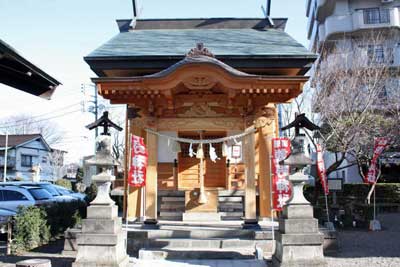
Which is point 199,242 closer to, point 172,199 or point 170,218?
point 170,218

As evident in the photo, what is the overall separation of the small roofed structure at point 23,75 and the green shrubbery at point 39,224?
187 inches

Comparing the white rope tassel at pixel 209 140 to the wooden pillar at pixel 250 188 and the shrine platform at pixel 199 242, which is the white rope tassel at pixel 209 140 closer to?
the wooden pillar at pixel 250 188

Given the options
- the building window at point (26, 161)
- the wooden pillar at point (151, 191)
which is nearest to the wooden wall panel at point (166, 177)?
the wooden pillar at point (151, 191)

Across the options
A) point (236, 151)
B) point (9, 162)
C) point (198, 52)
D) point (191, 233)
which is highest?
point (198, 52)

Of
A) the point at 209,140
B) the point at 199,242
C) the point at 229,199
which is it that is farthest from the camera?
the point at 229,199

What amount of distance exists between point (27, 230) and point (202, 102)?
19.4 ft

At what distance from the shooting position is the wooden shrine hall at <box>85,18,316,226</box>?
9.67 m

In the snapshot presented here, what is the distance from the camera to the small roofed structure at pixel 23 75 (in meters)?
5.08

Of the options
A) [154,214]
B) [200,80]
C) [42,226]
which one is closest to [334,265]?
[154,214]

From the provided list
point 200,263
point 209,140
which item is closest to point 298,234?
point 200,263

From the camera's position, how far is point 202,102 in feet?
35.5

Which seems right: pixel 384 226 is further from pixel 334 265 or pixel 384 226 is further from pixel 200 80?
pixel 200 80

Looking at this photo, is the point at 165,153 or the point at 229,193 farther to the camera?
the point at 165,153

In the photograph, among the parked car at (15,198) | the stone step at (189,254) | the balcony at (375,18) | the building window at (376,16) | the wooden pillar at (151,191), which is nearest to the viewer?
Answer: the stone step at (189,254)
